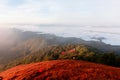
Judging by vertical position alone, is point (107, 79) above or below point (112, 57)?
above

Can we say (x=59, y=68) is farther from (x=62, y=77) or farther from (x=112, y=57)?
(x=112, y=57)

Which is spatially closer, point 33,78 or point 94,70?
point 33,78

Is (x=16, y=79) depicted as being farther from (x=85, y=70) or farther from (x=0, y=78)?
(x=85, y=70)

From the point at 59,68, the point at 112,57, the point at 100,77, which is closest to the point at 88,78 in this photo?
the point at 100,77

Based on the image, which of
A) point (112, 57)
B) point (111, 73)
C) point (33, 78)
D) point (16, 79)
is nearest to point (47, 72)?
point (33, 78)

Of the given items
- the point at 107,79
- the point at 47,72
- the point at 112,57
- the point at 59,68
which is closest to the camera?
the point at 107,79

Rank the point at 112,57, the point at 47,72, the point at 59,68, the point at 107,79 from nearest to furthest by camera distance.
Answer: the point at 107,79, the point at 47,72, the point at 59,68, the point at 112,57

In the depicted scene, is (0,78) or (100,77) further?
(0,78)

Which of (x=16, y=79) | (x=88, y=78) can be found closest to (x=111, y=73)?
(x=88, y=78)

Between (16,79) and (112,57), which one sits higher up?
(16,79)
